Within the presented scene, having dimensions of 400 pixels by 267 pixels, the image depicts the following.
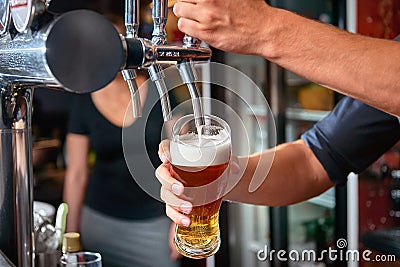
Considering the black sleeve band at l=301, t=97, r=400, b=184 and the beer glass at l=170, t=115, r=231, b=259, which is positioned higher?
the beer glass at l=170, t=115, r=231, b=259

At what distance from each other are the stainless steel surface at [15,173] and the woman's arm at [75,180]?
6.94 ft

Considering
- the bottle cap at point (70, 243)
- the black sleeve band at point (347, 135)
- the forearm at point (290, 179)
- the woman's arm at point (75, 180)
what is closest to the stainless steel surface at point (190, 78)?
the bottle cap at point (70, 243)

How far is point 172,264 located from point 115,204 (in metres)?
0.37

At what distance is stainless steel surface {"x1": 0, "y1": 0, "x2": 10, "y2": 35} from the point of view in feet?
2.14

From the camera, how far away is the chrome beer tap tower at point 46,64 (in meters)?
0.54

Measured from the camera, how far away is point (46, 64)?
0.54m

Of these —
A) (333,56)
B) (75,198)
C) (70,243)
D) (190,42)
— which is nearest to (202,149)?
(190,42)

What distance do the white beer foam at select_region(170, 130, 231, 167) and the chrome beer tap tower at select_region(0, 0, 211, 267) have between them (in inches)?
3.0

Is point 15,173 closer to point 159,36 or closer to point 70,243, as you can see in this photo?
point 159,36

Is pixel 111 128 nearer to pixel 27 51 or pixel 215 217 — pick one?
pixel 215 217

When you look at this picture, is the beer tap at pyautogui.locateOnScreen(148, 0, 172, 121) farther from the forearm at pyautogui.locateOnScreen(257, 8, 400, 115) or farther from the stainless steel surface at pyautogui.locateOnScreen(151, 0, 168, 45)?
the forearm at pyautogui.locateOnScreen(257, 8, 400, 115)

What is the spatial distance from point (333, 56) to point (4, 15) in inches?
20.1

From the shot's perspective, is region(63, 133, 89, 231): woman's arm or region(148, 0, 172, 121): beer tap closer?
region(148, 0, 172, 121): beer tap

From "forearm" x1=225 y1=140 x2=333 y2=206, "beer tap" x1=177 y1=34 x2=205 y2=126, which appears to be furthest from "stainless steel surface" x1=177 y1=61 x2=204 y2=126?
"forearm" x1=225 y1=140 x2=333 y2=206
